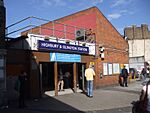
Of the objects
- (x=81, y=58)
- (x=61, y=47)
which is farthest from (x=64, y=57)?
(x=81, y=58)

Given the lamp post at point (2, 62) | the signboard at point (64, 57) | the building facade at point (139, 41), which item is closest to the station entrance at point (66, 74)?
the signboard at point (64, 57)

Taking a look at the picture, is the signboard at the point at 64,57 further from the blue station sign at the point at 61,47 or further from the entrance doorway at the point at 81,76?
the entrance doorway at the point at 81,76

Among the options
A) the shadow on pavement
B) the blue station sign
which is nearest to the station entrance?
the blue station sign

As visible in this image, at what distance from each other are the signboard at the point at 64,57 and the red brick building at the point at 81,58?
5.9 inches

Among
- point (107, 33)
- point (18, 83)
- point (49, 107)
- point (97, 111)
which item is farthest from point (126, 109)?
point (107, 33)

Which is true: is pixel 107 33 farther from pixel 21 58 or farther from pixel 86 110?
pixel 86 110

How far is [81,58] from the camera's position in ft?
66.3

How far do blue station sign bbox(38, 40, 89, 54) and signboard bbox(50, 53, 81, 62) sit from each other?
0.35 m

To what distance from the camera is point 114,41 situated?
25.4 m

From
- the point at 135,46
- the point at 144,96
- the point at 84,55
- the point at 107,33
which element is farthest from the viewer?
the point at 135,46

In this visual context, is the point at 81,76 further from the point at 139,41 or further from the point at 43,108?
the point at 139,41

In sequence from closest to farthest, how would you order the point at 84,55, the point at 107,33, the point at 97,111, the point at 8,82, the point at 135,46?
the point at 97,111 → the point at 8,82 → the point at 84,55 → the point at 107,33 → the point at 135,46

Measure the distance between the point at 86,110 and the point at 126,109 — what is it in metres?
1.83

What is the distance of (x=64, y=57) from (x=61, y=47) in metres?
0.80
